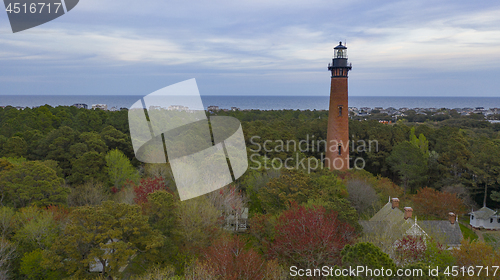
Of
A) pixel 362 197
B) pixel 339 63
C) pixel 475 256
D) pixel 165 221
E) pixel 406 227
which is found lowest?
pixel 362 197

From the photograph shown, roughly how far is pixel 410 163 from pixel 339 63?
509 inches

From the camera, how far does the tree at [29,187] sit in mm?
19953

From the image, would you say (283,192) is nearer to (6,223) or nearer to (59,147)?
(6,223)

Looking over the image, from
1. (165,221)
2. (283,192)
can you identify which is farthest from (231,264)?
(283,192)

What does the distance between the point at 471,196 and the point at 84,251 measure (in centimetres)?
3191

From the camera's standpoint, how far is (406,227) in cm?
1750

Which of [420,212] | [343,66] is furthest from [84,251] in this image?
[343,66]

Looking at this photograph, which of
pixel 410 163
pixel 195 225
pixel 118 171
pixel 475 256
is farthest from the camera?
pixel 410 163

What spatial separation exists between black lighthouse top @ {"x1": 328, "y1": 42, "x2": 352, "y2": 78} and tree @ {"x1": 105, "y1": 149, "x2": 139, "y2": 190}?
20.7 metres

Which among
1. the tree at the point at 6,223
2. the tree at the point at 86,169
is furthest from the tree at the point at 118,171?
the tree at the point at 6,223

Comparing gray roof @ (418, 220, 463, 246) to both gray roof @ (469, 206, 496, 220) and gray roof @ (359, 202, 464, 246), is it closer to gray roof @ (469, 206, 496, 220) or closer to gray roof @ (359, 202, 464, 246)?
gray roof @ (359, 202, 464, 246)

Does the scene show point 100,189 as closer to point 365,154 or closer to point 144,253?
point 144,253

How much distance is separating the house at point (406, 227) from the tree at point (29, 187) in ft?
63.5

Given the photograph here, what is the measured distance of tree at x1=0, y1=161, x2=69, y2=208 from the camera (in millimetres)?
19953
